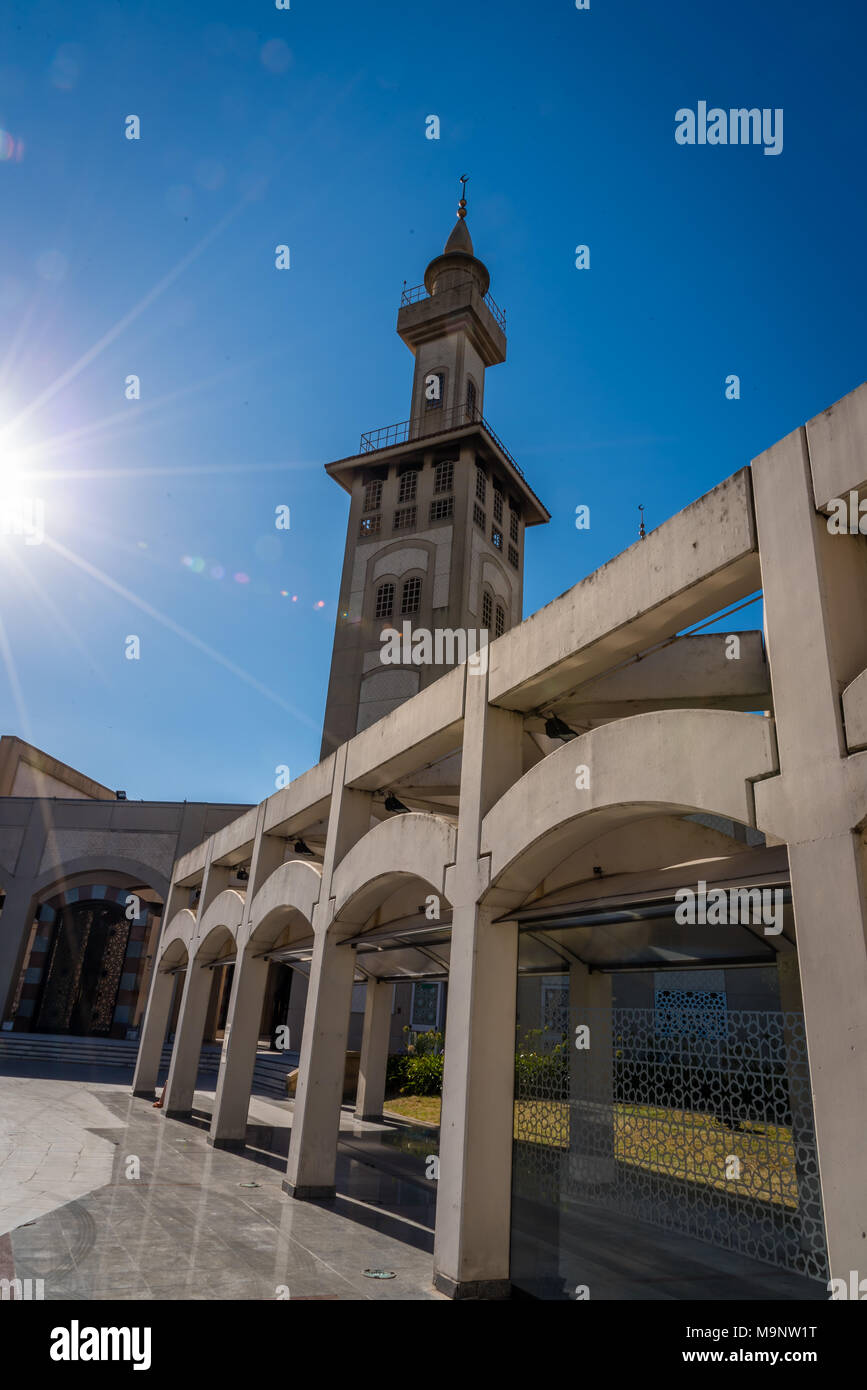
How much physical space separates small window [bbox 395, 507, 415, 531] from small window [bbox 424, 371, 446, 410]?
5148 millimetres

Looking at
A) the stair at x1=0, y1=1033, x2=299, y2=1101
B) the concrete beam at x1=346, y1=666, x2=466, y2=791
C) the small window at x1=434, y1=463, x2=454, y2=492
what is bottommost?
the stair at x1=0, y1=1033, x2=299, y2=1101

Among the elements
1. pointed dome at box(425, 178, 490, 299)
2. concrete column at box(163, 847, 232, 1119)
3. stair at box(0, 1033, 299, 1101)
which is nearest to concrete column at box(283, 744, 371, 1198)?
concrete column at box(163, 847, 232, 1119)

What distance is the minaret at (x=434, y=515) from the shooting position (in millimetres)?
30000

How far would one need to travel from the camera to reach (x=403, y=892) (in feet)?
42.3

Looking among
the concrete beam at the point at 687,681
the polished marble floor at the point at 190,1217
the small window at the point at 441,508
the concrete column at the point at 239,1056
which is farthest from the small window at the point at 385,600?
the concrete beam at the point at 687,681

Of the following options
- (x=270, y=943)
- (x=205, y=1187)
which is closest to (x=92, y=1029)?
(x=270, y=943)

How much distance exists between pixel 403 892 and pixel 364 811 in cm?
Result: 163

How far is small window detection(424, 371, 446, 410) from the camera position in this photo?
34.8 m

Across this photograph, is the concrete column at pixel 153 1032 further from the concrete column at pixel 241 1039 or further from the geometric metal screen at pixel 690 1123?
the geometric metal screen at pixel 690 1123

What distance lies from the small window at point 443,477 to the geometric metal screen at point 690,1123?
25521 mm

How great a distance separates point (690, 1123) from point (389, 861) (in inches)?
173

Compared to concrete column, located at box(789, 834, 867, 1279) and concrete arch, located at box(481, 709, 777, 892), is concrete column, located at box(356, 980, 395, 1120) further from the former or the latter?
concrete column, located at box(789, 834, 867, 1279)
